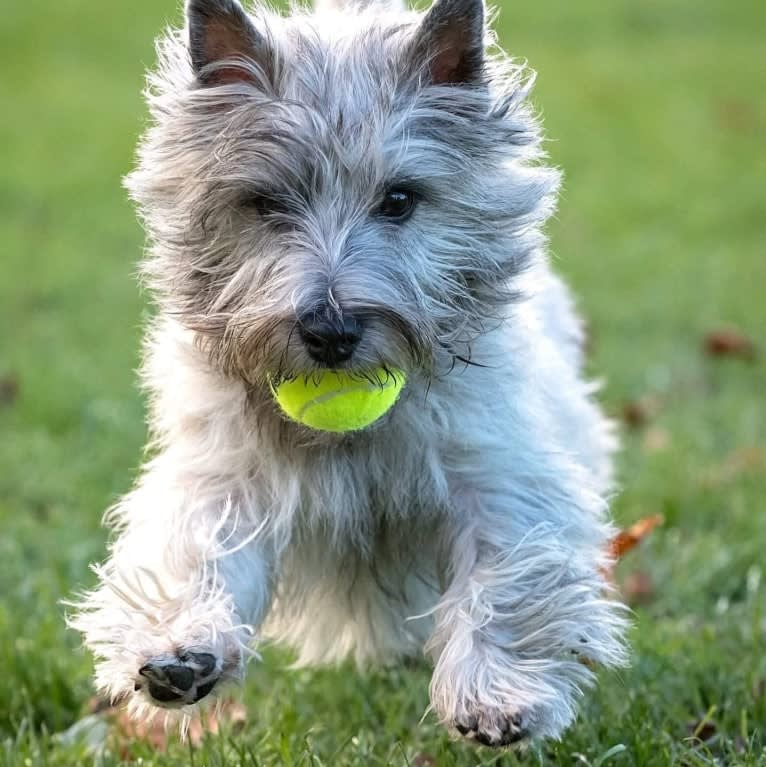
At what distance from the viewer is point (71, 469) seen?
6.23 meters

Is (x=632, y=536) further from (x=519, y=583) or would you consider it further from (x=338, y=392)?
(x=338, y=392)

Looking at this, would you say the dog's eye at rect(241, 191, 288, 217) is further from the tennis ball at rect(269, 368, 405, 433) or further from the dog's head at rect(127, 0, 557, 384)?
the tennis ball at rect(269, 368, 405, 433)

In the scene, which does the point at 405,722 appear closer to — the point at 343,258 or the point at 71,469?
the point at 343,258

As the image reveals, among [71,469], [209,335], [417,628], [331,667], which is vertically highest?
[209,335]

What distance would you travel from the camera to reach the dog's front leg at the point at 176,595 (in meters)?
3.20

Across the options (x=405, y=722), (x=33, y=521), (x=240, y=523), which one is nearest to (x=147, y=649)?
(x=240, y=523)

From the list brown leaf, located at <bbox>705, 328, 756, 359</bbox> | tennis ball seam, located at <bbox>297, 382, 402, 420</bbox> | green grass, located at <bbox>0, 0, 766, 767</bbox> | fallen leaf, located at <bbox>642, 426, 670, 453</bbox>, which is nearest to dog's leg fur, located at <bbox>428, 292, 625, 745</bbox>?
green grass, located at <bbox>0, 0, 766, 767</bbox>

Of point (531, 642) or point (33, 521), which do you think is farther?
point (33, 521)

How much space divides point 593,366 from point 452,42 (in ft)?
14.9

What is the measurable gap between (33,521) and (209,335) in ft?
7.89

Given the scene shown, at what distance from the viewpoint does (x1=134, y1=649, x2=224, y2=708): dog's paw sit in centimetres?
316

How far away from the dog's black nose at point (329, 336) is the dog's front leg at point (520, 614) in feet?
1.95

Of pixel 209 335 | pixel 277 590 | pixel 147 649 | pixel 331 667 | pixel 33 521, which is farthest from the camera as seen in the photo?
pixel 33 521

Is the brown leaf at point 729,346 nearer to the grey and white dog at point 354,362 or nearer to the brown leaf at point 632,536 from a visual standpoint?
the brown leaf at point 632,536
